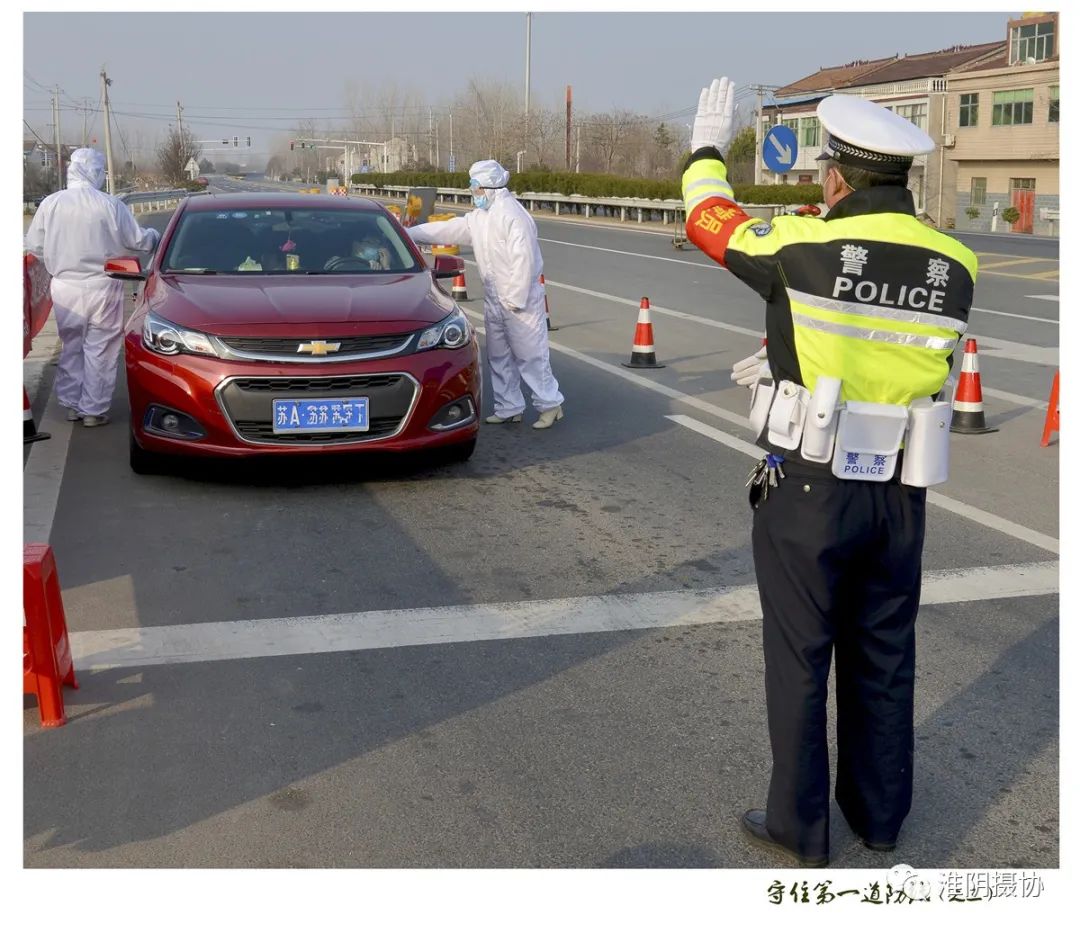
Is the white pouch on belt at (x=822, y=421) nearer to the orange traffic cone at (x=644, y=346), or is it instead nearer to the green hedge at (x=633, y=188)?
the orange traffic cone at (x=644, y=346)

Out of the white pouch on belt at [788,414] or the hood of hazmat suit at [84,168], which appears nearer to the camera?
the white pouch on belt at [788,414]

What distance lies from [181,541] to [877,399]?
415cm

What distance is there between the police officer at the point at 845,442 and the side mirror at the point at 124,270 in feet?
18.8

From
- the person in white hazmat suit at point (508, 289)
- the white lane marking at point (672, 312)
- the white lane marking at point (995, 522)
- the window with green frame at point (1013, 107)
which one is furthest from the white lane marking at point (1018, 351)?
the window with green frame at point (1013, 107)

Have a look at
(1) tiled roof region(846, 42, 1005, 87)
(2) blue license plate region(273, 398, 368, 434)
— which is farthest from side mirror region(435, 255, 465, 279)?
(1) tiled roof region(846, 42, 1005, 87)

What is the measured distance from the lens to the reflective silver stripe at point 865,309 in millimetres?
3352

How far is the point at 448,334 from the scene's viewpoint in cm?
778

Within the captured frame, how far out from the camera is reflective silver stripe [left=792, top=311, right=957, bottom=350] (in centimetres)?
338

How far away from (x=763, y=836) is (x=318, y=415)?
14.1ft

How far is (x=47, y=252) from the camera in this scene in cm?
948

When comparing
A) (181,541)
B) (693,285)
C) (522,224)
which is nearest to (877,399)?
(181,541)

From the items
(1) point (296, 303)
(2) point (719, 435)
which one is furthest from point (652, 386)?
(1) point (296, 303)

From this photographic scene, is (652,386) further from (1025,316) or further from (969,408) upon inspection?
(1025,316)

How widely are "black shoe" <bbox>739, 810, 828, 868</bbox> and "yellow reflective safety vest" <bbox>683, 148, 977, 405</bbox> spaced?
121 cm
